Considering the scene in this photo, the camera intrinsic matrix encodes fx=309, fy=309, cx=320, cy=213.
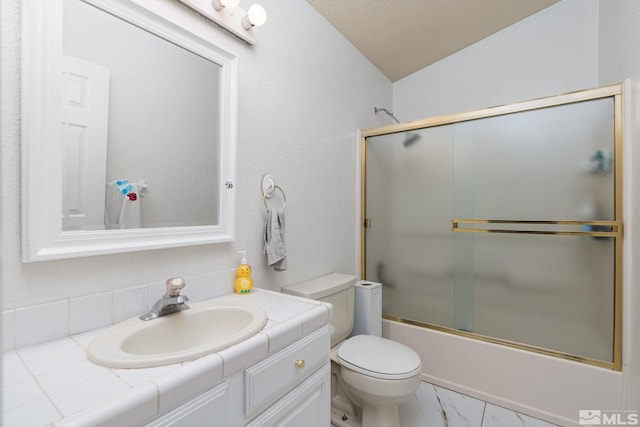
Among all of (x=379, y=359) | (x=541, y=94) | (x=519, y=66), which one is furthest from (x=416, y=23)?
(x=379, y=359)

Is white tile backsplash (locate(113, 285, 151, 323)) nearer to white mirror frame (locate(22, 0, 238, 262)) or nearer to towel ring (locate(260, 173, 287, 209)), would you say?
white mirror frame (locate(22, 0, 238, 262))

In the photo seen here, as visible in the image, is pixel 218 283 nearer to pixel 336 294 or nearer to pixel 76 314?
pixel 76 314

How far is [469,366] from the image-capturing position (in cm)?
185

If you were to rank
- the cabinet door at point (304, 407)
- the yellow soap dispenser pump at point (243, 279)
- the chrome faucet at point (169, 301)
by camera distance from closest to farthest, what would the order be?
the cabinet door at point (304, 407), the chrome faucet at point (169, 301), the yellow soap dispenser pump at point (243, 279)

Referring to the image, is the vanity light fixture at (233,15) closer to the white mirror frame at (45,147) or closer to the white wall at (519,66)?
the white mirror frame at (45,147)

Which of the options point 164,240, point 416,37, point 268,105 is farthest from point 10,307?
point 416,37

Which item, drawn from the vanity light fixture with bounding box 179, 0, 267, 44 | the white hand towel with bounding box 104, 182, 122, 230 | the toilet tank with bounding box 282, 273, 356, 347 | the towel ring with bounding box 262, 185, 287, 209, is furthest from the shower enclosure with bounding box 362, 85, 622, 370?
the white hand towel with bounding box 104, 182, 122, 230

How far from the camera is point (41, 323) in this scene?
83 cm

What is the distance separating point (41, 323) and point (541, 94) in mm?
2919

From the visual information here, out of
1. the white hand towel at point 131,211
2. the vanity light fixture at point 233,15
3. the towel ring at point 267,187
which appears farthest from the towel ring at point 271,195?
the vanity light fixture at point 233,15

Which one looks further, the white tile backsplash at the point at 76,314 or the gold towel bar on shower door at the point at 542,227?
the gold towel bar on shower door at the point at 542,227

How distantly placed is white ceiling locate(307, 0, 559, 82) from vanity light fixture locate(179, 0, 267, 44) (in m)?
0.60

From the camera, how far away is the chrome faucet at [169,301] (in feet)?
3.26

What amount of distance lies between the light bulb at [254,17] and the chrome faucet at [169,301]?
3.57ft
